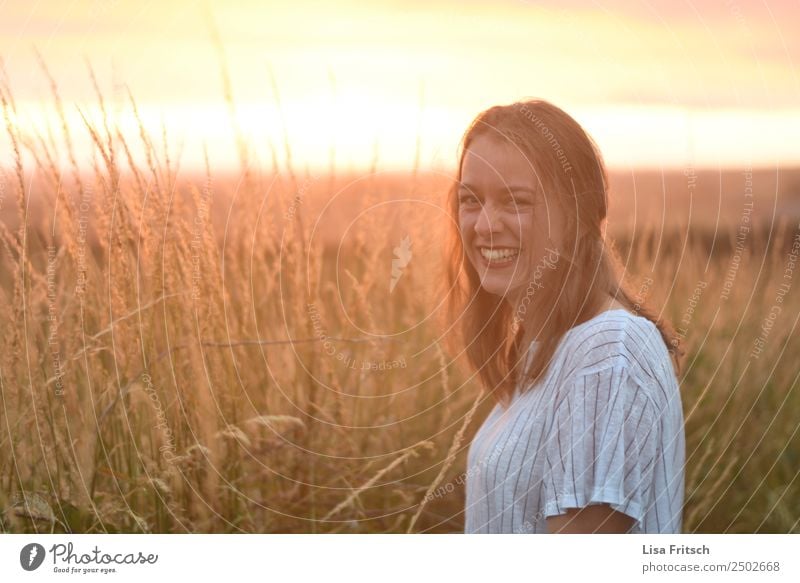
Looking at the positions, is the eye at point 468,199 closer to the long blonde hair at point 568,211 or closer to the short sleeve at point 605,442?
the long blonde hair at point 568,211

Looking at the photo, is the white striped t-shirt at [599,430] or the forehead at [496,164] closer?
the white striped t-shirt at [599,430]

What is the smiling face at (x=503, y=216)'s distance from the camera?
1.48m

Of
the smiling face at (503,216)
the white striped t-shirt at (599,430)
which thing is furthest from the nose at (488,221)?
the white striped t-shirt at (599,430)

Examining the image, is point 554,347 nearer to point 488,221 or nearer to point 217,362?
point 488,221

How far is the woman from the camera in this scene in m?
1.30

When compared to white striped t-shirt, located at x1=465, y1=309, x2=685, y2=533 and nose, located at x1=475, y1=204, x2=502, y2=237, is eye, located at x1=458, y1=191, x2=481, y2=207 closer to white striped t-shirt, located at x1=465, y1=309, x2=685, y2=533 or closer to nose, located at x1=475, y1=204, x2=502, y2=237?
nose, located at x1=475, y1=204, x2=502, y2=237

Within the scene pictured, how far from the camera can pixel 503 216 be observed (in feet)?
5.05

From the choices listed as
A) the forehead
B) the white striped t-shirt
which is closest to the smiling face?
the forehead

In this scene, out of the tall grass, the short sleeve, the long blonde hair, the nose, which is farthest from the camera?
the tall grass

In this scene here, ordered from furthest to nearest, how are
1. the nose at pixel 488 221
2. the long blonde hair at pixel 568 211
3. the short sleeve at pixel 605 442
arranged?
1. the nose at pixel 488 221
2. the long blonde hair at pixel 568 211
3. the short sleeve at pixel 605 442

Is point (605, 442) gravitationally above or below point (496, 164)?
below

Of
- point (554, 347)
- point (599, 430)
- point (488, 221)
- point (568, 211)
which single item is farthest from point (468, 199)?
point (599, 430)

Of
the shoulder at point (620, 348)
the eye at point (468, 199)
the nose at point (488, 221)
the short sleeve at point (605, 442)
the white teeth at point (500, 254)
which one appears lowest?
the short sleeve at point (605, 442)

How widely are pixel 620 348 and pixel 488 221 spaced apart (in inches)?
14.4
